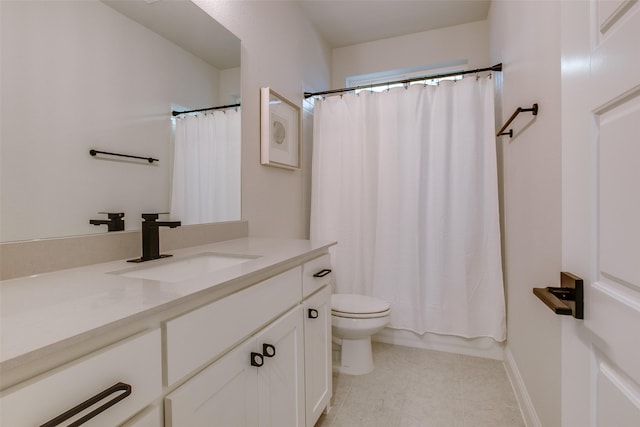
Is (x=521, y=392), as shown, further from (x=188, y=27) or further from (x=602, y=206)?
(x=188, y=27)

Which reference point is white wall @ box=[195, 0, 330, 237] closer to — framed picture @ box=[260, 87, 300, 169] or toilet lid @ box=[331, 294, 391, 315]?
framed picture @ box=[260, 87, 300, 169]

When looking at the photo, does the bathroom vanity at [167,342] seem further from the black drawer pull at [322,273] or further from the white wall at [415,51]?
the white wall at [415,51]

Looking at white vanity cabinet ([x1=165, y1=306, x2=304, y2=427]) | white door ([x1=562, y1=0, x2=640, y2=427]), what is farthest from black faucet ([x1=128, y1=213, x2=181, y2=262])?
white door ([x1=562, y1=0, x2=640, y2=427])

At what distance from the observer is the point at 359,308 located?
1.90 m

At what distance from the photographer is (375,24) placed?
251cm

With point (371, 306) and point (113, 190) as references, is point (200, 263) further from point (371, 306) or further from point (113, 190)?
point (371, 306)

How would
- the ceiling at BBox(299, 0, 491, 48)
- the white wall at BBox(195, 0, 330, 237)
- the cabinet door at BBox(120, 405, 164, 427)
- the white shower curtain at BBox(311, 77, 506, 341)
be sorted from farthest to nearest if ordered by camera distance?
the ceiling at BBox(299, 0, 491, 48)
the white shower curtain at BBox(311, 77, 506, 341)
the white wall at BBox(195, 0, 330, 237)
the cabinet door at BBox(120, 405, 164, 427)

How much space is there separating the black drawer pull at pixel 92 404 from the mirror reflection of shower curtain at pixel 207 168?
827mm

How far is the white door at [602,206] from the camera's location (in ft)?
1.52

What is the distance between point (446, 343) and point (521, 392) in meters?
0.63

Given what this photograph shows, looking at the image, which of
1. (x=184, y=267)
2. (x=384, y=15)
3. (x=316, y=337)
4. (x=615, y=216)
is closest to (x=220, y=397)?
(x=184, y=267)

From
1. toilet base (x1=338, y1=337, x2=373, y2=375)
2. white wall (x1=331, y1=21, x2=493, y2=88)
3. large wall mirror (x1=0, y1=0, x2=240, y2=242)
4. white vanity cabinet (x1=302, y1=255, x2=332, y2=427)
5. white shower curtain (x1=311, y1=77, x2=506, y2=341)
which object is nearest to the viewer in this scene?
large wall mirror (x1=0, y1=0, x2=240, y2=242)

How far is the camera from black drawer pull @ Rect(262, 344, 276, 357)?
0.90m

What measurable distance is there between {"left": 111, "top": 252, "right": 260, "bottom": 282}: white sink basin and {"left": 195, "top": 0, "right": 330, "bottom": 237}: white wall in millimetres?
524
